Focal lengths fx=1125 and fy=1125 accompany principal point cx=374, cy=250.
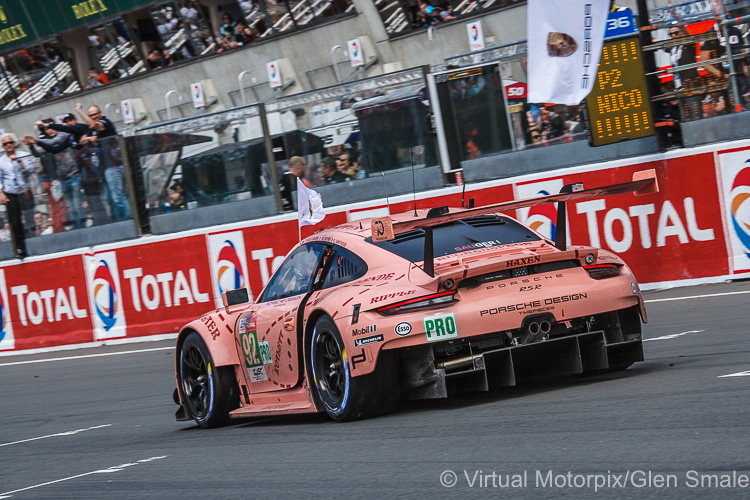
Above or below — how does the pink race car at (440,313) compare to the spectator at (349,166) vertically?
below

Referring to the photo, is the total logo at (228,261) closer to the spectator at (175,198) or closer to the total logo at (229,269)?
the total logo at (229,269)

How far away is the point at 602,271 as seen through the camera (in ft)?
23.7

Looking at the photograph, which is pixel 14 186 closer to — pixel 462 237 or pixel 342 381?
pixel 462 237

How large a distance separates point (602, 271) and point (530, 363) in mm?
757

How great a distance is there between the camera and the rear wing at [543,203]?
682 centimetres

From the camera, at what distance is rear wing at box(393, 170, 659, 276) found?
6816 mm

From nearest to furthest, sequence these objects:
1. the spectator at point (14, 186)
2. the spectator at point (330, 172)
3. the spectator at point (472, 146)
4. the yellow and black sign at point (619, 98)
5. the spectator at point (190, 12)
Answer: the yellow and black sign at point (619, 98)
the spectator at point (472, 146)
the spectator at point (330, 172)
the spectator at point (14, 186)
the spectator at point (190, 12)

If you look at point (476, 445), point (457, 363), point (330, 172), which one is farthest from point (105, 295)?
point (476, 445)

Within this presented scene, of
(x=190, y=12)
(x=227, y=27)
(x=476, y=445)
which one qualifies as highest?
(x=190, y=12)

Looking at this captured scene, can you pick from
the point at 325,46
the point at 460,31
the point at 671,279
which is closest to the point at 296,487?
the point at 671,279

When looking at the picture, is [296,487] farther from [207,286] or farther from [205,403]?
[207,286]

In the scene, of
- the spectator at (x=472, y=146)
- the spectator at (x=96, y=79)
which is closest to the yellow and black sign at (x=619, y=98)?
the spectator at (x=472, y=146)

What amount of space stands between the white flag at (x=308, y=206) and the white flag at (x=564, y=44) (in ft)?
8.24

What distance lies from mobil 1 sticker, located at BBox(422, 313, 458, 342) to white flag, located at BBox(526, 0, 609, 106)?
5365 millimetres
